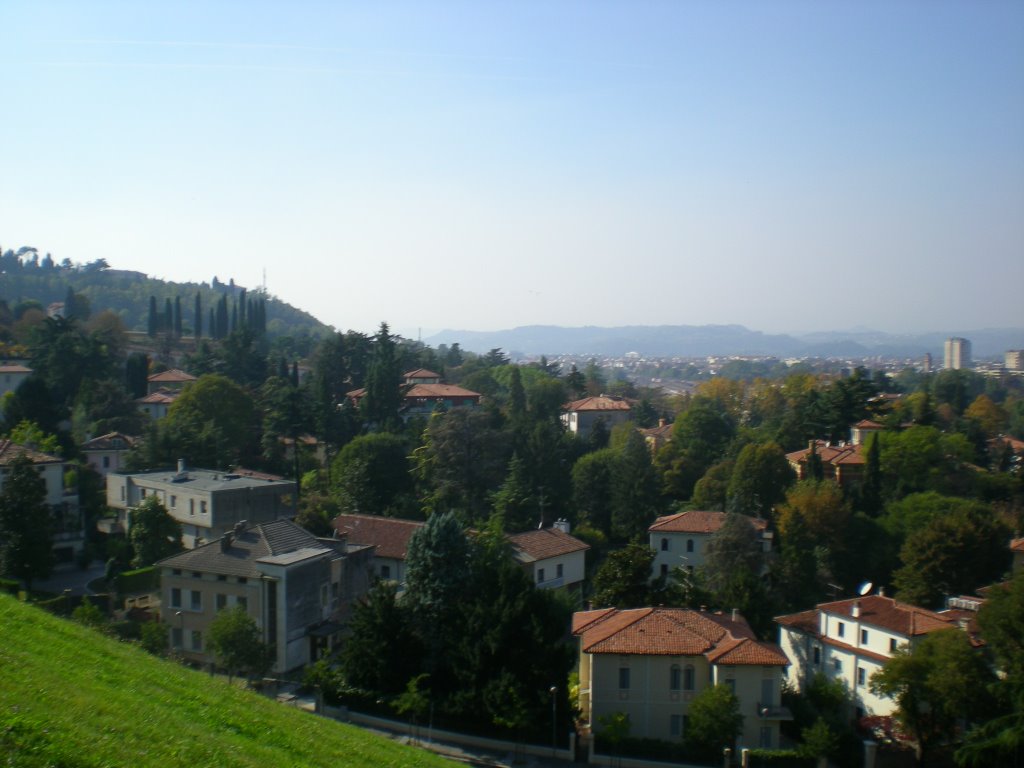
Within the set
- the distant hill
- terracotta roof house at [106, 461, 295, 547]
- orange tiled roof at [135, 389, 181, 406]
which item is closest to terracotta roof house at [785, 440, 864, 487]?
terracotta roof house at [106, 461, 295, 547]

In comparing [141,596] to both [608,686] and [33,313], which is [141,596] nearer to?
[608,686]

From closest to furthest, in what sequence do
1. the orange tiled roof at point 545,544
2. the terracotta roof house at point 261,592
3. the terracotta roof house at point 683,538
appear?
the terracotta roof house at point 261,592 < the orange tiled roof at point 545,544 < the terracotta roof house at point 683,538

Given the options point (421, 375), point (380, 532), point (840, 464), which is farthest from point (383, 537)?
point (421, 375)

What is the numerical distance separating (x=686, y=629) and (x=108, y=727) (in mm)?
15215

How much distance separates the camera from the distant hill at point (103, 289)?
383 feet

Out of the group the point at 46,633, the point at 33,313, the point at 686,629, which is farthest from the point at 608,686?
the point at 33,313

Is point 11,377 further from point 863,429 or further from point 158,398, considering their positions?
Answer: point 863,429

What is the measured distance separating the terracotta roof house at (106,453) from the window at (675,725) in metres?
25.0

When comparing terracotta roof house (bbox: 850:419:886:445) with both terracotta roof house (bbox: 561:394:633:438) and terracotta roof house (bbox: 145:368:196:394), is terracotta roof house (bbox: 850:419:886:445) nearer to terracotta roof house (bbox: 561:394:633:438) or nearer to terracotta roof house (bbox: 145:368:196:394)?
terracotta roof house (bbox: 561:394:633:438)

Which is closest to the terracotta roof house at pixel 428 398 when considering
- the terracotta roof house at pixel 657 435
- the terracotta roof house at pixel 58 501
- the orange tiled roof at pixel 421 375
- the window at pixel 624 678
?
the orange tiled roof at pixel 421 375

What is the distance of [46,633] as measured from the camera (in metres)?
10.5

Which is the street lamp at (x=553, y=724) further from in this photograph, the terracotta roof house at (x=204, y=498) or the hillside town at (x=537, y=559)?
the terracotta roof house at (x=204, y=498)

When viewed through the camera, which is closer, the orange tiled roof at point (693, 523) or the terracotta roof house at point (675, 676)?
the terracotta roof house at point (675, 676)

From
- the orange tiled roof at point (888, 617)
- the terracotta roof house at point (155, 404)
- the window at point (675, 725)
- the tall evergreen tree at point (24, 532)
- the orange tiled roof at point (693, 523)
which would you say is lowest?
the window at point (675, 725)
